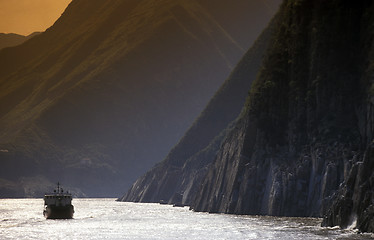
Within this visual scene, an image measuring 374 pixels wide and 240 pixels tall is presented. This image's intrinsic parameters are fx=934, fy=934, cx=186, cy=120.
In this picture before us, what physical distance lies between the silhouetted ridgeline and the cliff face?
19 centimetres

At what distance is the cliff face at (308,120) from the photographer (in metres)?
161

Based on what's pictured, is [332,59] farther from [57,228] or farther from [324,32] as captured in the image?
[57,228]

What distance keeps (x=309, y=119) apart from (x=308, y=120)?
354 millimetres

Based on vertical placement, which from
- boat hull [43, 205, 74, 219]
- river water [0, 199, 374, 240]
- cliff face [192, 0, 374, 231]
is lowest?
river water [0, 199, 374, 240]

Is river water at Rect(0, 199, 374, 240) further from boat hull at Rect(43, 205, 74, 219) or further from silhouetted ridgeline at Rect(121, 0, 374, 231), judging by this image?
boat hull at Rect(43, 205, 74, 219)

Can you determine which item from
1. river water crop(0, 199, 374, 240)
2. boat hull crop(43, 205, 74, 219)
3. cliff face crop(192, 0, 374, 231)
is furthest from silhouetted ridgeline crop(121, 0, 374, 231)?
boat hull crop(43, 205, 74, 219)

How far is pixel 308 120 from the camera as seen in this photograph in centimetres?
17988

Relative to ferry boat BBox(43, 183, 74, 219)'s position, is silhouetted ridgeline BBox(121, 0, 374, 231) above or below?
above

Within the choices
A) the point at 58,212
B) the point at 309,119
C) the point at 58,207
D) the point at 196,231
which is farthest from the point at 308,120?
the point at 58,212

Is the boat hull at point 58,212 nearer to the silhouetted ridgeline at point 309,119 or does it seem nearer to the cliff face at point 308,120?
the silhouetted ridgeline at point 309,119

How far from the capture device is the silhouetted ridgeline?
16075cm

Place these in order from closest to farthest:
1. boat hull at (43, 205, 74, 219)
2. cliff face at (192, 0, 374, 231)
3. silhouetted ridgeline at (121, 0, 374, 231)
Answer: silhouetted ridgeline at (121, 0, 374, 231), cliff face at (192, 0, 374, 231), boat hull at (43, 205, 74, 219)

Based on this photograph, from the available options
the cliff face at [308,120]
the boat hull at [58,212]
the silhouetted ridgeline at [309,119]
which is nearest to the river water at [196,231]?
the cliff face at [308,120]

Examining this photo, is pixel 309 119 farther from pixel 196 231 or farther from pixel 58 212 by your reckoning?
pixel 58 212
